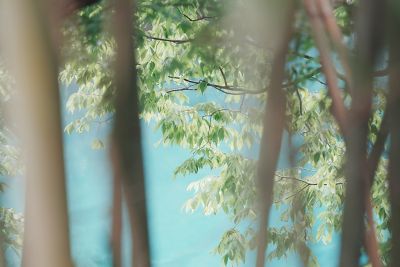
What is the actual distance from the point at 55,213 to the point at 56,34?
0.08 metres

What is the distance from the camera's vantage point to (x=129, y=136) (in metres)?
0.26

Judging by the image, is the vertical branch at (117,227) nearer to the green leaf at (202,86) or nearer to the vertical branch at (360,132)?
the vertical branch at (360,132)

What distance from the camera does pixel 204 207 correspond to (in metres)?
2.01

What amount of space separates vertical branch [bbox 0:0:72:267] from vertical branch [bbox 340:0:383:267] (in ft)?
0.40

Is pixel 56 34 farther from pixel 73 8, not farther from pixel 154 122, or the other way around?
pixel 154 122

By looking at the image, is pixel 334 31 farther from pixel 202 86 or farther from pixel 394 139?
pixel 202 86

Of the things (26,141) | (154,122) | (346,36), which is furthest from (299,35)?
(154,122)

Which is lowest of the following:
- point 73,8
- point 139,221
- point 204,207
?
point 204,207

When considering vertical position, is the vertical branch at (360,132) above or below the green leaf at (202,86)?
below

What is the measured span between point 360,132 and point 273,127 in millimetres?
39

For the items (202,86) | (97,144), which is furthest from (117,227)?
(202,86)

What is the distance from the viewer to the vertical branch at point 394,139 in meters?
0.27

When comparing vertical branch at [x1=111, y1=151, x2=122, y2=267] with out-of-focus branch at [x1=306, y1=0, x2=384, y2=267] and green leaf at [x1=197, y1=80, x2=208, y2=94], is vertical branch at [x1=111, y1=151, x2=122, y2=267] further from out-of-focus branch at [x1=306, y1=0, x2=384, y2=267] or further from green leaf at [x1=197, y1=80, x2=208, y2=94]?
green leaf at [x1=197, y1=80, x2=208, y2=94]

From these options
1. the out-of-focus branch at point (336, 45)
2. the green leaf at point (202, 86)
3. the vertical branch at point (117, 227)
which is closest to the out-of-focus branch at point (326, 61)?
the out-of-focus branch at point (336, 45)
